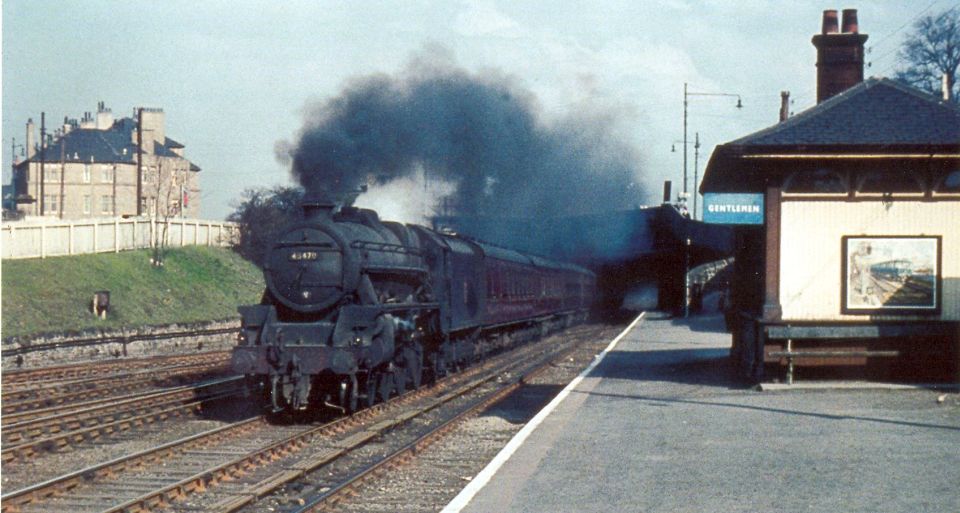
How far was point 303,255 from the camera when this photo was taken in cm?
1361

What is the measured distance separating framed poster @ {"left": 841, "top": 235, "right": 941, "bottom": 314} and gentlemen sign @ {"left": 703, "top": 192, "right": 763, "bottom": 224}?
47.6 inches

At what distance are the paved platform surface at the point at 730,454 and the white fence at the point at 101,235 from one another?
22050 mm

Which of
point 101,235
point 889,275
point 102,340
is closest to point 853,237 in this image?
point 889,275

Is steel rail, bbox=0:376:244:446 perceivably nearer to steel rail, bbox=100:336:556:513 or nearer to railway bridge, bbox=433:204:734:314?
steel rail, bbox=100:336:556:513

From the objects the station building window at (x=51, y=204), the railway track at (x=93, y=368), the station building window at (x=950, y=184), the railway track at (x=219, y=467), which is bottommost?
the railway track at (x=93, y=368)

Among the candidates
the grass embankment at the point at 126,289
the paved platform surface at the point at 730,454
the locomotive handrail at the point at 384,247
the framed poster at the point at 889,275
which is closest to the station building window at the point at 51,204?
the grass embankment at the point at 126,289

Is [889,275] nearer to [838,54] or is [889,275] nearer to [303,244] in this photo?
[838,54]

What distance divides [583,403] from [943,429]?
13.8 ft

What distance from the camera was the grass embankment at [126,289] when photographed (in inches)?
1127

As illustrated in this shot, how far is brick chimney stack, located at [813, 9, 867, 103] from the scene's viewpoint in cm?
1697

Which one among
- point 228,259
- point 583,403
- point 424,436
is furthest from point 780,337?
point 228,259

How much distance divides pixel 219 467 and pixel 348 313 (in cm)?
386

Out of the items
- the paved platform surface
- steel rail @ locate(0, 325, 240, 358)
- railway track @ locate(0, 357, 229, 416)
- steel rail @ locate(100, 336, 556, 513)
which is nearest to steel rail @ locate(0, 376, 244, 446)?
railway track @ locate(0, 357, 229, 416)

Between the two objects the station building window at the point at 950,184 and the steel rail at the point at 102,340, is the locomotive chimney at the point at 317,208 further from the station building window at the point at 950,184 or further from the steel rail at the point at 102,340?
the steel rail at the point at 102,340
